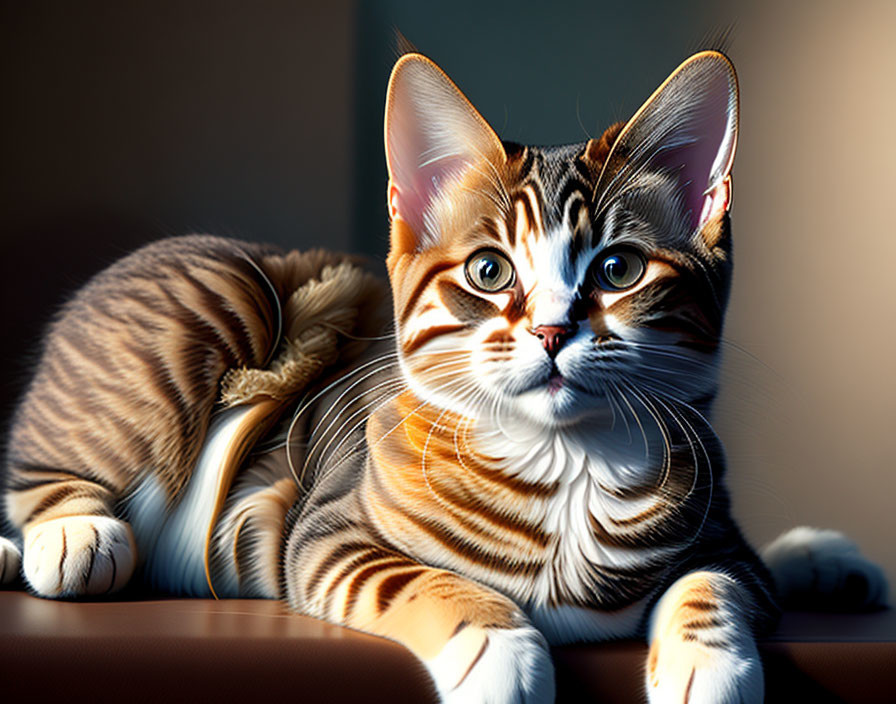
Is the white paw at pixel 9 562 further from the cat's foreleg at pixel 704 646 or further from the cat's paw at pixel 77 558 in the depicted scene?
the cat's foreleg at pixel 704 646

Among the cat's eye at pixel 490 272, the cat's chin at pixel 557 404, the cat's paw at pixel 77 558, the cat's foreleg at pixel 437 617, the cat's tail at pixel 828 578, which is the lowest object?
the cat's tail at pixel 828 578

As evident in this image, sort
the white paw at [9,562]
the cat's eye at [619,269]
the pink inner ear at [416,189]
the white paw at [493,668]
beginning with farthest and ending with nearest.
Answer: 1. the white paw at [9,562]
2. the pink inner ear at [416,189]
3. the cat's eye at [619,269]
4. the white paw at [493,668]

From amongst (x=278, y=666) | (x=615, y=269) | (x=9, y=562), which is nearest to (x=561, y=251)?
(x=615, y=269)

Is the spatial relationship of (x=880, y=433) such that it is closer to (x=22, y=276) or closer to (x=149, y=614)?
(x=149, y=614)

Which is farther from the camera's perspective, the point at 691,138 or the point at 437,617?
the point at 691,138

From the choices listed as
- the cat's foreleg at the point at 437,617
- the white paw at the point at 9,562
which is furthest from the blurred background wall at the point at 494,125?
the cat's foreleg at the point at 437,617

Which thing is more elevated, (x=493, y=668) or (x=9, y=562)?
(x=493, y=668)

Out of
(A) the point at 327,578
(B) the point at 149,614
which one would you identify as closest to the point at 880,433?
(A) the point at 327,578

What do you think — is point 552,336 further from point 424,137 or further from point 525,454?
point 424,137

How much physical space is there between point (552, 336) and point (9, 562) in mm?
727

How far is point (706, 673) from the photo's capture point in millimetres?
699

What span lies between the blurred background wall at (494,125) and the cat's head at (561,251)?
65 centimetres

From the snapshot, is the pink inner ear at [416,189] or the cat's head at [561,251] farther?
the pink inner ear at [416,189]

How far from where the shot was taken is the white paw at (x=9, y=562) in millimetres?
1027
